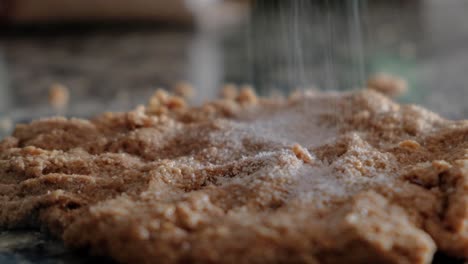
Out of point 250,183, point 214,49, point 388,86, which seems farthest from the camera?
point 214,49

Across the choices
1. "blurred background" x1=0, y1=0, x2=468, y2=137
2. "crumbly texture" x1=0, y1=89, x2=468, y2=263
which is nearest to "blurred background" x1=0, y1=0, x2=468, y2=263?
"blurred background" x1=0, y1=0, x2=468, y2=137

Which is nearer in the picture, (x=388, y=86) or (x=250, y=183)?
(x=250, y=183)

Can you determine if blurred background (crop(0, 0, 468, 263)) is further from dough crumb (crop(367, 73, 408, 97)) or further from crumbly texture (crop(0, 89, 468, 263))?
crumbly texture (crop(0, 89, 468, 263))

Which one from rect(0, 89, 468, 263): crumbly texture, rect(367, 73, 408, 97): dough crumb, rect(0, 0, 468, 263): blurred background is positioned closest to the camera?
rect(0, 89, 468, 263): crumbly texture

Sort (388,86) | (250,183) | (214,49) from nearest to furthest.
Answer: (250,183)
(388,86)
(214,49)

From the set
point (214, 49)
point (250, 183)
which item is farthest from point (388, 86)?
point (214, 49)

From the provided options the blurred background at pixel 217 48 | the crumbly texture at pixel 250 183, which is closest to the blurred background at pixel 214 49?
the blurred background at pixel 217 48

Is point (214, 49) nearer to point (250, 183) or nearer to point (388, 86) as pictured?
point (388, 86)
